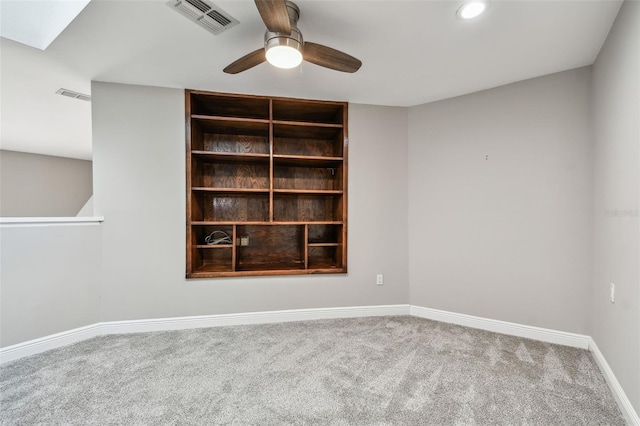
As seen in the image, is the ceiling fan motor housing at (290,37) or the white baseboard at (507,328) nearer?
the ceiling fan motor housing at (290,37)

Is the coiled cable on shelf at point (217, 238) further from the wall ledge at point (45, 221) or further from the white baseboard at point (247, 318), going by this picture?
the wall ledge at point (45, 221)

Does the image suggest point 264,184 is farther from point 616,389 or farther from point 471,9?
point 616,389

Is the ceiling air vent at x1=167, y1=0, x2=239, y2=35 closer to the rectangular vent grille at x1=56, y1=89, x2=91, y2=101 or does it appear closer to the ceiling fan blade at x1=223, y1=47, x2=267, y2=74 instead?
the ceiling fan blade at x1=223, y1=47, x2=267, y2=74

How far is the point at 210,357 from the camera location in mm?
1936

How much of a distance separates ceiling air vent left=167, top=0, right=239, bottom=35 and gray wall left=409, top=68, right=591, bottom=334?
193 centimetres

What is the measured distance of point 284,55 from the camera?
149 cm

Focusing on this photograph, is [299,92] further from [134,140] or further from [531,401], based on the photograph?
[531,401]

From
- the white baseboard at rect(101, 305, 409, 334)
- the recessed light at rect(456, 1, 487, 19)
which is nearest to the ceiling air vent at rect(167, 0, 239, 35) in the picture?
the recessed light at rect(456, 1, 487, 19)

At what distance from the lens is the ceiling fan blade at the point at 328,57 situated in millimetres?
1548

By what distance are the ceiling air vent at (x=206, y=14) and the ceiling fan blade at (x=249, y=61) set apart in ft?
0.66

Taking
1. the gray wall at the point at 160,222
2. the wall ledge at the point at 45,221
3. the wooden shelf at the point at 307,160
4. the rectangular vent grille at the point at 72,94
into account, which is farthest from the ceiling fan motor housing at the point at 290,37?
the rectangular vent grille at the point at 72,94

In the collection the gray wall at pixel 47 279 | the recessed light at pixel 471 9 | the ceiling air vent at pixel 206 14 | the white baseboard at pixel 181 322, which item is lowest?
the white baseboard at pixel 181 322

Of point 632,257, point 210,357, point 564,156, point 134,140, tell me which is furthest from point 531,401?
point 134,140

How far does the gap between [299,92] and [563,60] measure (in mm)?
2062
